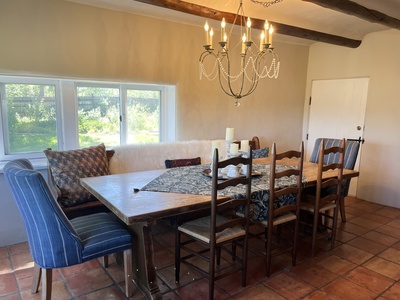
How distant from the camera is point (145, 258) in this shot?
1972 millimetres

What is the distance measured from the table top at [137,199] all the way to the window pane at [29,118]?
3.25 ft

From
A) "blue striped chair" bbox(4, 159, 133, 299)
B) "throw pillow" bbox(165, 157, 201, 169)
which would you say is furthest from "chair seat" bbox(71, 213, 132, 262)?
"throw pillow" bbox(165, 157, 201, 169)

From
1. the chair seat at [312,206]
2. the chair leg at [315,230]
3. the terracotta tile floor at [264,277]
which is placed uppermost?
the chair seat at [312,206]

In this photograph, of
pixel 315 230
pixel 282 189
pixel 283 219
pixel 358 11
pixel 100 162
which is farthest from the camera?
pixel 358 11

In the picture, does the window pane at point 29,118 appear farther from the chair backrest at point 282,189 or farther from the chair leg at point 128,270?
the chair backrest at point 282,189

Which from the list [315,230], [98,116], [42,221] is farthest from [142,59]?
[315,230]

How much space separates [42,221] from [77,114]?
1.79 meters

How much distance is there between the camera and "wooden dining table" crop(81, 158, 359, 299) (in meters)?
1.71

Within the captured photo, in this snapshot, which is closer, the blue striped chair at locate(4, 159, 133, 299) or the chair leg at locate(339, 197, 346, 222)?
the blue striped chair at locate(4, 159, 133, 299)

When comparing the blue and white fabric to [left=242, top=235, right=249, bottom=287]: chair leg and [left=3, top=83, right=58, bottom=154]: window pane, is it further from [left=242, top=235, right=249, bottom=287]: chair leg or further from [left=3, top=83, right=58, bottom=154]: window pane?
[left=3, top=83, right=58, bottom=154]: window pane

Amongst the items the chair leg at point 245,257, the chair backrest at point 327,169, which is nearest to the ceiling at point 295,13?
the chair backrest at point 327,169

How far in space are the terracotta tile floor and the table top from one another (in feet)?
2.36

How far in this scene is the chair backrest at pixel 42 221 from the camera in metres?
1.57

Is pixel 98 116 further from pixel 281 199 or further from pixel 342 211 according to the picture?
pixel 342 211
